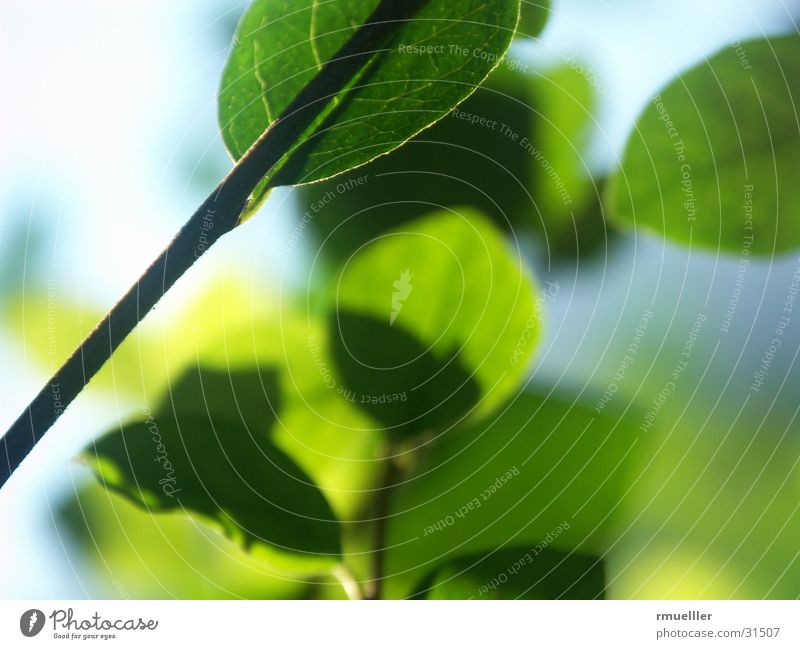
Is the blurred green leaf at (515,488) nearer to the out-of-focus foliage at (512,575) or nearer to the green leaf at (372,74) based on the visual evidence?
the out-of-focus foliage at (512,575)

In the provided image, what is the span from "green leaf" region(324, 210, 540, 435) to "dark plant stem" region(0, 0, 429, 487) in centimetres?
5

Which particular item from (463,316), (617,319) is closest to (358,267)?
(463,316)

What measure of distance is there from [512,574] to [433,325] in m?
0.11

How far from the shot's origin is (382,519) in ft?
0.83

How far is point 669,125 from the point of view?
32 cm

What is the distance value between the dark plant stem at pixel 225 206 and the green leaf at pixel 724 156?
0.12 metres

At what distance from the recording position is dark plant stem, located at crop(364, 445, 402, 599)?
0.25 meters

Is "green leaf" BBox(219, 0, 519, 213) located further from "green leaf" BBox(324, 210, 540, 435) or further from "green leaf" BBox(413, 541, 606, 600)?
"green leaf" BBox(413, 541, 606, 600)

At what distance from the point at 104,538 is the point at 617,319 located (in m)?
0.27

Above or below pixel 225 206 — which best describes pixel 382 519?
below
